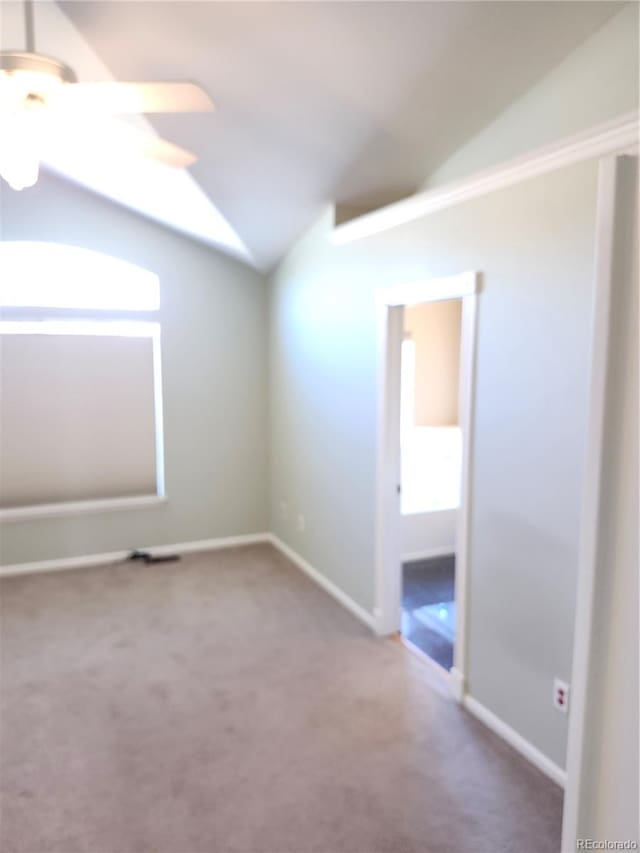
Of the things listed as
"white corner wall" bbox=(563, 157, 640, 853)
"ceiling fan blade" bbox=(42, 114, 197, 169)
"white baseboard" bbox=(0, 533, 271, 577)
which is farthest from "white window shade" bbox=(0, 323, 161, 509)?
"white corner wall" bbox=(563, 157, 640, 853)

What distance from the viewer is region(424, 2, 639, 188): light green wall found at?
223 centimetres

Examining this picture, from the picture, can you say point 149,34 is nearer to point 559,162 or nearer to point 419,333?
point 559,162

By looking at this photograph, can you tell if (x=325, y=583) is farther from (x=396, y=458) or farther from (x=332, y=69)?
(x=332, y=69)

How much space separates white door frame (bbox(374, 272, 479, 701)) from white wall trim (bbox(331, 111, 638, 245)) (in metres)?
0.37

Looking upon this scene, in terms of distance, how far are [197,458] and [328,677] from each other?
242cm

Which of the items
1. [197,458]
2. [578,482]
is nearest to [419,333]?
[197,458]

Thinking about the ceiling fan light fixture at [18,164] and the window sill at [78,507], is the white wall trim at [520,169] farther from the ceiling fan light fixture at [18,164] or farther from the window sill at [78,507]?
the window sill at [78,507]

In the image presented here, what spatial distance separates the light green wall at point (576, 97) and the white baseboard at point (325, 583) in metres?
2.67

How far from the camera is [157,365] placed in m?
4.86

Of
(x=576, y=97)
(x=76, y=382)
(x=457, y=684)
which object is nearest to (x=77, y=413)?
(x=76, y=382)

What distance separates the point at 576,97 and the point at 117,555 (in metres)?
4.34

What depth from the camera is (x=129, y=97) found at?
1.93 metres

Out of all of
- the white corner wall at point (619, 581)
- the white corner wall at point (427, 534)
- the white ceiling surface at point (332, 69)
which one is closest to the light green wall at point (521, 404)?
the white ceiling surface at point (332, 69)

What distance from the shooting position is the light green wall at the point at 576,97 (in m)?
2.23
